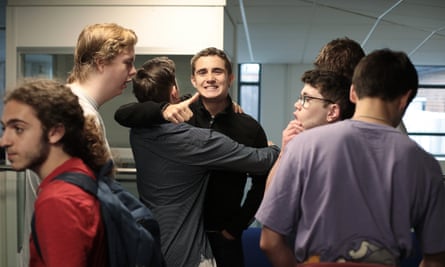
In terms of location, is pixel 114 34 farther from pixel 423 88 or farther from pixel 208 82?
pixel 423 88

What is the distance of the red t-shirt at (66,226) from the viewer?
1142 mm

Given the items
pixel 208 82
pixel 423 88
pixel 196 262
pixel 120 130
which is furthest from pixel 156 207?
pixel 423 88

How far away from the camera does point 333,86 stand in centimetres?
174

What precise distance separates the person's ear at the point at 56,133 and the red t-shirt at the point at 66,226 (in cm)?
11

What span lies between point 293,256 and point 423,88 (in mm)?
9524

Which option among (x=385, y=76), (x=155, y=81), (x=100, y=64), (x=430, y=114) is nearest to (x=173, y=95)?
(x=155, y=81)

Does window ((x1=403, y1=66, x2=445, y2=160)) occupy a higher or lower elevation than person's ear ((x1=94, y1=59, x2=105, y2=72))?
lower

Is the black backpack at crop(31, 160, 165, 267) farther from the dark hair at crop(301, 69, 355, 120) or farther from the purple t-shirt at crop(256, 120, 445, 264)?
the dark hair at crop(301, 69, 355, 120)

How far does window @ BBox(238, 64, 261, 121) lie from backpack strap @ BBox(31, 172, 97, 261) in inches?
354

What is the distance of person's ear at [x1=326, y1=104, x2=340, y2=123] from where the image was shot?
5.70ft

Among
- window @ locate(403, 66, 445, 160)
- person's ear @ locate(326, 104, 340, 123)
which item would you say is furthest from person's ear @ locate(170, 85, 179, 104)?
window @ locate(403, 66, 445, 160)

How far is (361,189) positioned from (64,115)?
815 millimetres

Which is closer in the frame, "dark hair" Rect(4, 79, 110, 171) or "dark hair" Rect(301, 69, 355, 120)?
"dark hair" Rect(4, 79, 110, 171)

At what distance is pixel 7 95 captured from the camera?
1300 millimetres
